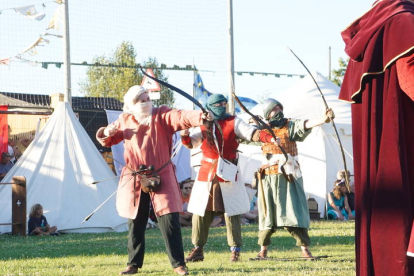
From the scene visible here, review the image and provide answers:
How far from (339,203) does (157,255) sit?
729 centimetres

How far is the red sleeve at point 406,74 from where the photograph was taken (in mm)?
3270

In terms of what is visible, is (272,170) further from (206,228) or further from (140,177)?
(140,177)

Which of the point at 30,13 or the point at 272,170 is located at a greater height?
the point at 30,13

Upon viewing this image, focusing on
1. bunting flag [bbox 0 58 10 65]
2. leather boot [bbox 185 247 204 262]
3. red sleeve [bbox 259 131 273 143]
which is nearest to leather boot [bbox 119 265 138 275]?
leather boot [bbox 185 247 204 262]

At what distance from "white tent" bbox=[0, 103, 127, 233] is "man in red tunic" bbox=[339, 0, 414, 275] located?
8.96 meters

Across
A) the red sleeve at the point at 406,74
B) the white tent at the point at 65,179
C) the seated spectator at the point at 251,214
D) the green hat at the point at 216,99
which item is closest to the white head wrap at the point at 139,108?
the green hat at the point at 216,99

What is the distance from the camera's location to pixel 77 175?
12.4m

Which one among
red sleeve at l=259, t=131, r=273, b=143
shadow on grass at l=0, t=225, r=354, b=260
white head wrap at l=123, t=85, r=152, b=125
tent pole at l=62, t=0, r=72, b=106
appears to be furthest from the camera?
tent pole at l=62, t=0, r=72, b=106

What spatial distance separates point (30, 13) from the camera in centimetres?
1305

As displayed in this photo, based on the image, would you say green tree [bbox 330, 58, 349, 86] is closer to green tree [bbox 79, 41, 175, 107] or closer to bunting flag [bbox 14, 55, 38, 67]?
green tree [bbox 79, 41, 175, 107]

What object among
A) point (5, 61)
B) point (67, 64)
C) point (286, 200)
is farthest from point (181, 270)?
point (5, 61)

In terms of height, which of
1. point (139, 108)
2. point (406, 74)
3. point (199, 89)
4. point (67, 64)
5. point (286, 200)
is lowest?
point (286, 200)

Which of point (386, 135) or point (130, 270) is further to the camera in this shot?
point (130, 270)

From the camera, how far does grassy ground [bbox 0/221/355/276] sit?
21.6 feet
